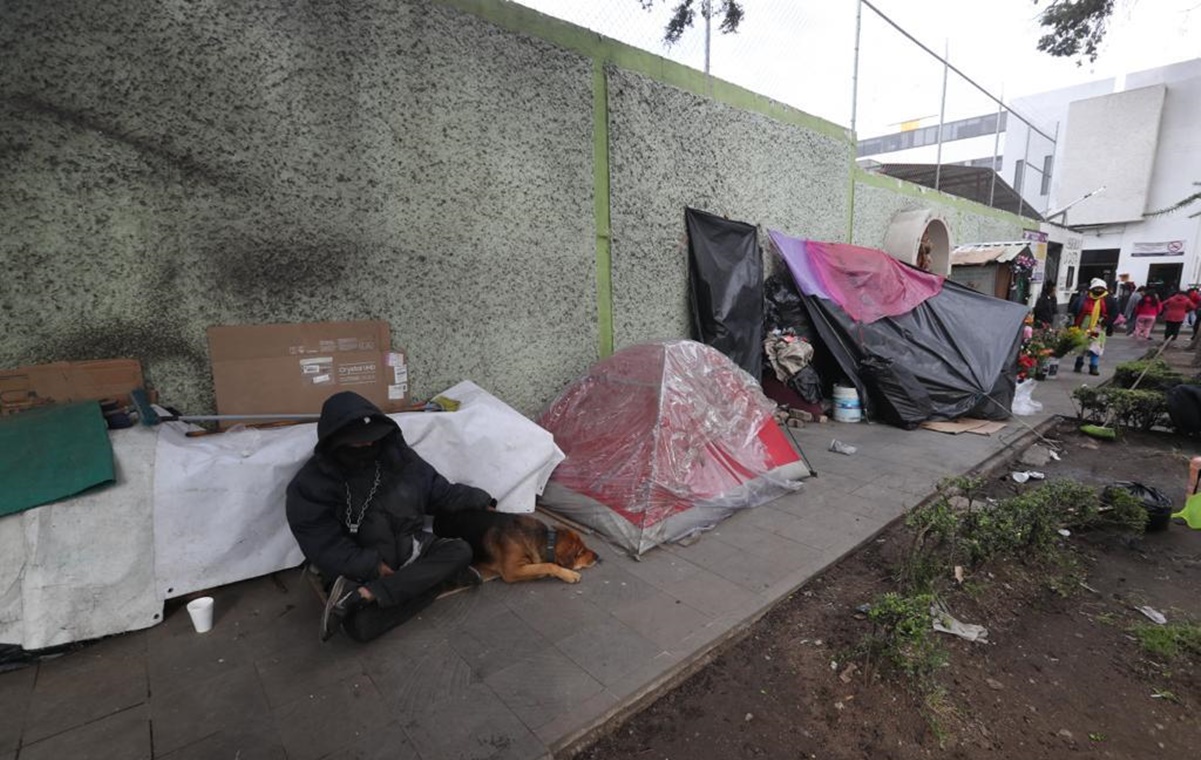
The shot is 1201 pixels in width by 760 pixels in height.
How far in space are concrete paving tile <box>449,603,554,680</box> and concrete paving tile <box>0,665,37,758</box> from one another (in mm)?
1629

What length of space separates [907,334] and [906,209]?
5047 millimetres

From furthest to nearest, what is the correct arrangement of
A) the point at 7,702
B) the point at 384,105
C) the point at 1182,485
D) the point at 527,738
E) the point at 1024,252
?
the point at 1024,252, the point at 1182,485, the point at 384,105, the point at 7,702, the point at 527,738

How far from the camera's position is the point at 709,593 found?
9.46 ft

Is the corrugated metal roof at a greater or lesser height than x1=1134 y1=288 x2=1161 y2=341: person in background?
greater

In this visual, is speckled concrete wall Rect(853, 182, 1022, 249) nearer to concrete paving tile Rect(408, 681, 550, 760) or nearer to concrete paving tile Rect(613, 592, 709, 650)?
concrete paving tile Rect(613, 592, 709, 650)

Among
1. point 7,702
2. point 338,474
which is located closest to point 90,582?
point 7,702

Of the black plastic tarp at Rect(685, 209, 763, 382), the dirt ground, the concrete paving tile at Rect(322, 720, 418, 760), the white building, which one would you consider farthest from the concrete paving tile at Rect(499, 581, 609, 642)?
the white building

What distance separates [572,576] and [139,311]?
2944mm

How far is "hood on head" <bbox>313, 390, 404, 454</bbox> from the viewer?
2596 millimetres

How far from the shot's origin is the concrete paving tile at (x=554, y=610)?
2.60 metres

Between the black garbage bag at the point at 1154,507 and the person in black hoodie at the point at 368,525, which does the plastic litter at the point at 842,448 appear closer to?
the black garbage bag at the point at 1154,507

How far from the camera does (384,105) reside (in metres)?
3.66

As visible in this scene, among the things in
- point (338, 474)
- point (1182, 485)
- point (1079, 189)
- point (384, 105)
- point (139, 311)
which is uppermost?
point (1079, 189)

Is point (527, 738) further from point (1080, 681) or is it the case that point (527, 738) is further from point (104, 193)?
point (104, 193)
